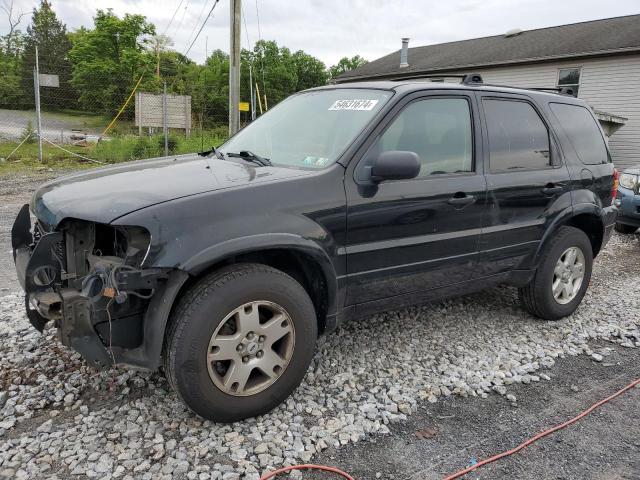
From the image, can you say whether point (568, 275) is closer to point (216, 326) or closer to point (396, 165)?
point (396, 165)

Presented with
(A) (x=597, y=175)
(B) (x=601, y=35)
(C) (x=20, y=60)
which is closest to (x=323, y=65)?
(C) (x=20, y=60)

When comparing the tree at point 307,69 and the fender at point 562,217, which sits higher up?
the tree at point 307,69

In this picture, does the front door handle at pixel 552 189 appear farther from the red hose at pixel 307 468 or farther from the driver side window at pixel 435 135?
the red hose at pixel 307 468

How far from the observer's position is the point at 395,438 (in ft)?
9.10

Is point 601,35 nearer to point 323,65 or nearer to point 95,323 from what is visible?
point 95,323

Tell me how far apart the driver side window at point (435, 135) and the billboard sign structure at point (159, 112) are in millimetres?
12043

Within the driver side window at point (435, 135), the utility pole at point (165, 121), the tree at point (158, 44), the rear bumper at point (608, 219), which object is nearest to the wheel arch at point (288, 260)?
the driver side window at point (435, 135)

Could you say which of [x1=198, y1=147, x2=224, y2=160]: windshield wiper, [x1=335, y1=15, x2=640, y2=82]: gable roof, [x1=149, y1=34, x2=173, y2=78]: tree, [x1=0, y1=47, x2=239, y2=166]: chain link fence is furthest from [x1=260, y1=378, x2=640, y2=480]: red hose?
[x1=149, y1=34, x2=173, y2=78]: tree

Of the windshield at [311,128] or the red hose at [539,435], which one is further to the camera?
the windshield at [311,128]

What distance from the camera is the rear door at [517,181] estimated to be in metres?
3.73

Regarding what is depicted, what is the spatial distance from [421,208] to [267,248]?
1.15 metres

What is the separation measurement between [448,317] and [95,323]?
3.02 m

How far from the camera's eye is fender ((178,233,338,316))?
247 cm

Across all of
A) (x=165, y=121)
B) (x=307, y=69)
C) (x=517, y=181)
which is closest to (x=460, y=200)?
(x=517, y=181)
